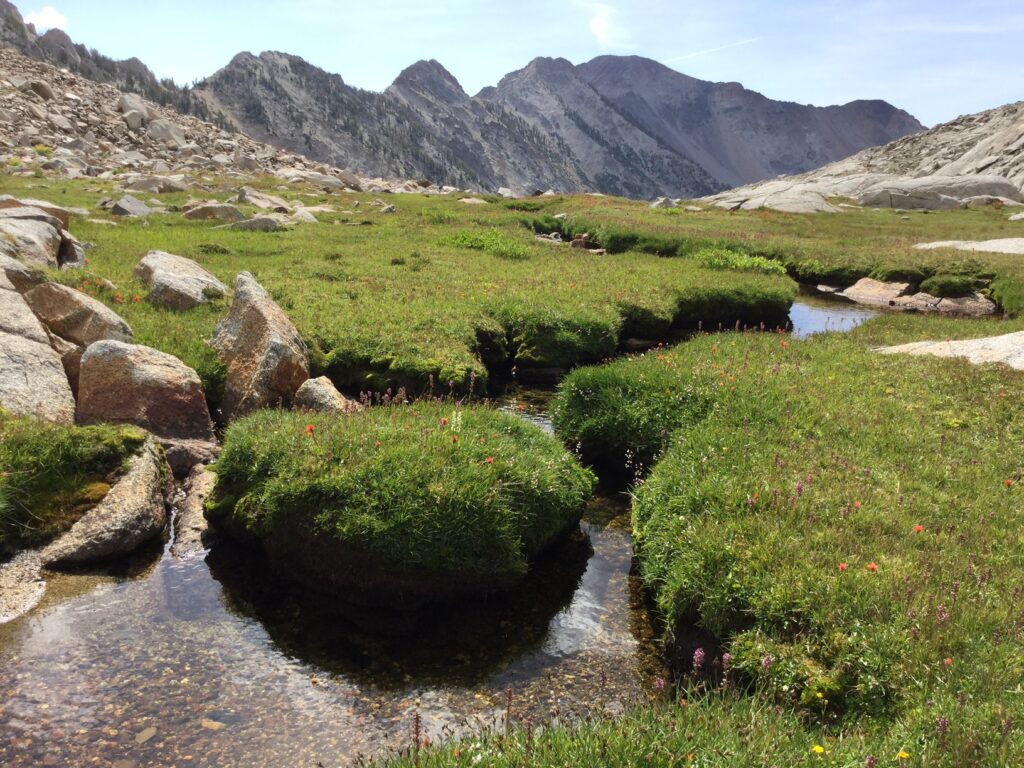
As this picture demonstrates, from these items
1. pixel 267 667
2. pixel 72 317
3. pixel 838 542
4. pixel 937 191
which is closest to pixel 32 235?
pixel 72 317

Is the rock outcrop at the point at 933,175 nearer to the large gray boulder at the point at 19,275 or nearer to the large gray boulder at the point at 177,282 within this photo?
the large gray boulder at the point at 177,282

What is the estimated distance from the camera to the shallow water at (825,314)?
27578 mm

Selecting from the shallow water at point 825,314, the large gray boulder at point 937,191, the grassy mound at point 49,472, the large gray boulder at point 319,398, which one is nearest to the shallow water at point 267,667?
the grassy mound at point 49,472

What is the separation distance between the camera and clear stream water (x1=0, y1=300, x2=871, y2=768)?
6645 mm

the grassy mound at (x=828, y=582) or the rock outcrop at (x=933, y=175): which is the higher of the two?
the rock outcrop at (x=933, y=175)

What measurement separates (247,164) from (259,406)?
272ft

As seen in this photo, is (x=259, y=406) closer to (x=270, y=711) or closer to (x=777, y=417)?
(x=270, y=711)

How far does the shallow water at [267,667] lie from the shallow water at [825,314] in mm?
20264

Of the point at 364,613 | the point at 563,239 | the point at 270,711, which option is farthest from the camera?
the point at 563,239

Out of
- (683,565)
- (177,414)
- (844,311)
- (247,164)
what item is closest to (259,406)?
(177,414)

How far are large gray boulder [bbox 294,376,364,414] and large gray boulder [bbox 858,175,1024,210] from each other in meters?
96.4

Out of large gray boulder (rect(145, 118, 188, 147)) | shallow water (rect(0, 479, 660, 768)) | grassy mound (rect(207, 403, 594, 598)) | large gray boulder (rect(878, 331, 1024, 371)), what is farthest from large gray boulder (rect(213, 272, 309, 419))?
large gray boulder (rect(145, 118, 188, 147))

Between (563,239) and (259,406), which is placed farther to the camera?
(563,239)

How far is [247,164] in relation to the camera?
86.8 m
